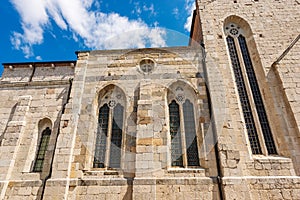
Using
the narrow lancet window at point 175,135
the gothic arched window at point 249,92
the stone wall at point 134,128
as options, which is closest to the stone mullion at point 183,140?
the narrow lancet window at point 175,135

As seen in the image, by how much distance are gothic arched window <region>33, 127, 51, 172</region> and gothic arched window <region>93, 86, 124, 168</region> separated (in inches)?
81.2

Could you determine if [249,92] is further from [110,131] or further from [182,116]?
[110,131]

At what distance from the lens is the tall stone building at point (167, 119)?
6688mm

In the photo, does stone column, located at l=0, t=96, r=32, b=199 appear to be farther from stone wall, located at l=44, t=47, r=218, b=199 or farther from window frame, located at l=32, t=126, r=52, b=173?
stone wall, located at l=44, t=47, r=218, b=199

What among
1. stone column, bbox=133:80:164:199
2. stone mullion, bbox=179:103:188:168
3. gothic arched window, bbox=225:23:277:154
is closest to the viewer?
stone column, bbox=133:80:164:199

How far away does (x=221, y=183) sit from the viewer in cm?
648

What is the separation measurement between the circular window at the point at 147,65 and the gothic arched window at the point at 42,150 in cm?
498

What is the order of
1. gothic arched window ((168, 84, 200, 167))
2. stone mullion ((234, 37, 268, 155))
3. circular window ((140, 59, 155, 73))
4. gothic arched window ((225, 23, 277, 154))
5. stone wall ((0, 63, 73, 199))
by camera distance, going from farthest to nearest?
circular window ((140, 59, 155, 73)) < gothic arched window ((225, 23, 277, 154)) < stone mullion ((234, 37, 268, 155)) < gothic arched window ((168, 84, 200, 167)) < stone wall ((0, 63, 73, 199))

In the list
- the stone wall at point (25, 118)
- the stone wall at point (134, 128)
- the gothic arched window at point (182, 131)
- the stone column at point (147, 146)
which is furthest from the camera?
the gothic arched window at point (182, 131)

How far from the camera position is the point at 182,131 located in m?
7.75

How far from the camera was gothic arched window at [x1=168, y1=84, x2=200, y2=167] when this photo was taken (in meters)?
Result: 7.36

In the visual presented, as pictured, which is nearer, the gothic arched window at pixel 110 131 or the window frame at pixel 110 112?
the window frame at pixel 110 112

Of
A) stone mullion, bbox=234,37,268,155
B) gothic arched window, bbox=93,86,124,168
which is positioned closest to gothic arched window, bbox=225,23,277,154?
stone mullion, bbox=234,37,268,155

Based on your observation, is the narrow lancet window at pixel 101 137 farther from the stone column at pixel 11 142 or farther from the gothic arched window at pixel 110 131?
the stone column at pixel 11 142
